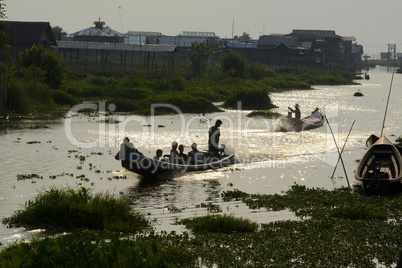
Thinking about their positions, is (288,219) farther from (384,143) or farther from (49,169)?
(49,169)

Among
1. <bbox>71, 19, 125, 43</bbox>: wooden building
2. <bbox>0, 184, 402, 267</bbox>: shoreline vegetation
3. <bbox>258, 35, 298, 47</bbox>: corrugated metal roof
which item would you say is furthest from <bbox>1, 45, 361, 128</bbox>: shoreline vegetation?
<bbox>258, 35, 298, 47</bbox>: corrugated metal roof

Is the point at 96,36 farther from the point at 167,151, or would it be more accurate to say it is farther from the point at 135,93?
the point at 167,151

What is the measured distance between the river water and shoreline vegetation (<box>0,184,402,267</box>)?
0.70m

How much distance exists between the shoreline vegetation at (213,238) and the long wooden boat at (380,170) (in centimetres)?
128

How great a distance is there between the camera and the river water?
54.3 feet

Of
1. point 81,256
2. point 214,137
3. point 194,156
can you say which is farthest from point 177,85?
point 81,256

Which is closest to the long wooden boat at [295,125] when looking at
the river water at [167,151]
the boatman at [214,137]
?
the river water at [167,151]

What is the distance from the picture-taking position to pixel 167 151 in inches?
1027

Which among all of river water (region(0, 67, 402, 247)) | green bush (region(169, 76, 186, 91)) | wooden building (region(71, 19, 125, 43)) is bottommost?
river water (region(0, 67, 402, 247))

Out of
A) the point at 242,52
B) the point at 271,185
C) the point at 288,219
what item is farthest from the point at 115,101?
the point at 242,52

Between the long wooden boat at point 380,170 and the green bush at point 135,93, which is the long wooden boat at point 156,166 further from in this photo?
the green bush at point 135,93

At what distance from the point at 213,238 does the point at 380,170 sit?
948 cm

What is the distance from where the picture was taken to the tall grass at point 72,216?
13.4 metres

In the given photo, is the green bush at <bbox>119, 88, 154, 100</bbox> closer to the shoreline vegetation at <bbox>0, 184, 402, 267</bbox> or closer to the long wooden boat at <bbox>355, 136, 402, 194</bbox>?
the long wooden boat at <bbox>355, 136, 402, 194</bbox>
